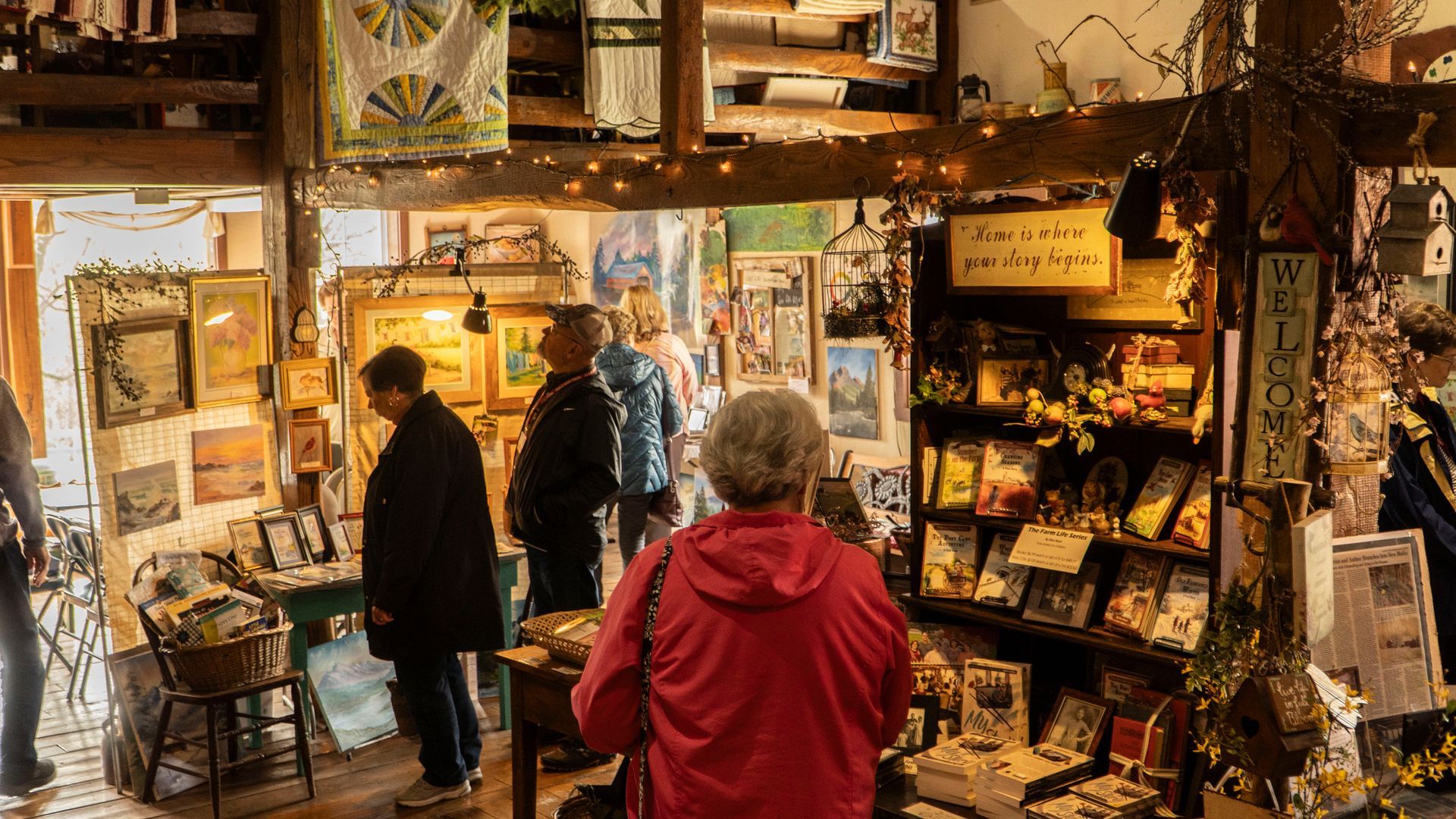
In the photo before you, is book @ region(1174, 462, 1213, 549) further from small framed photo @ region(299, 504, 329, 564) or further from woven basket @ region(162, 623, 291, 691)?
small framed photo @ region(299, 504, 329, 564)

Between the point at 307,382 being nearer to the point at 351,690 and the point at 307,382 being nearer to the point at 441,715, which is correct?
the point at 351,690

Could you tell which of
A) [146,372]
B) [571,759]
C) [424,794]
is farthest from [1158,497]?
[146,372]

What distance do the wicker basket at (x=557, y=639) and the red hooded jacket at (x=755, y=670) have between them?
1.21 meters

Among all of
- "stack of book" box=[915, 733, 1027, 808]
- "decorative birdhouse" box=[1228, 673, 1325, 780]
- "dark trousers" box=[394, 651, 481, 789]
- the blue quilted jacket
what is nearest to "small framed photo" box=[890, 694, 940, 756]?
"stack of book" box=[915, 733, 1027, 808]

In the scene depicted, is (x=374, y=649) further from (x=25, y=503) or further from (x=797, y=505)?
(x=797, y=505)

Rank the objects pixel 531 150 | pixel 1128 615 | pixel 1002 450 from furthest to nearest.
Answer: pixel 531 150 → pixel 1002 450 → pixel 1128 615

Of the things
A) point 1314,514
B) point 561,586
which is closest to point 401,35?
point 561,586

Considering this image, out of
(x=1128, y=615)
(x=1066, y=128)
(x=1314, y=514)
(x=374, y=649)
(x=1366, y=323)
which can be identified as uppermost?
(x=1066, y=128)

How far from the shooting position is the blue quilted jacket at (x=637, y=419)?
263 inches

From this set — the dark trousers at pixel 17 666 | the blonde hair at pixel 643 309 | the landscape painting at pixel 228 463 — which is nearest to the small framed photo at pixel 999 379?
the blonde hair at pixel 643 309

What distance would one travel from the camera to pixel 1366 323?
3.15 m

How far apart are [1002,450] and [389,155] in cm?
336

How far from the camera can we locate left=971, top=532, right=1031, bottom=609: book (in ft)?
13.9

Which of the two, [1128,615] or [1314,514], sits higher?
[1314,514]
